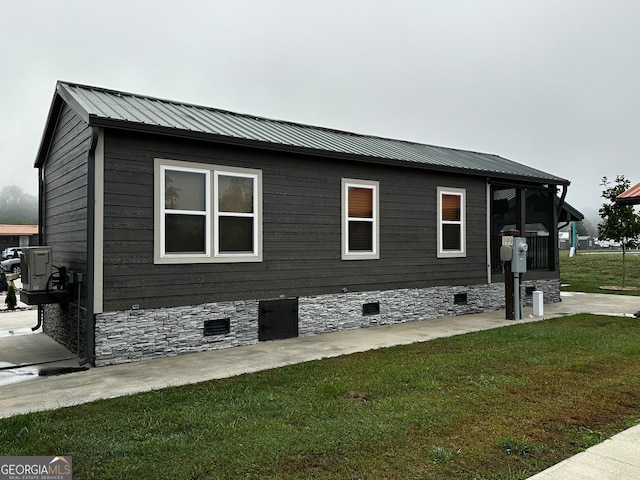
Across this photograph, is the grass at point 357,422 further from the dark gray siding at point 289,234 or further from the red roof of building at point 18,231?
the red roof of building at point 18,231

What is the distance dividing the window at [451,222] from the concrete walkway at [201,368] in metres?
1.52

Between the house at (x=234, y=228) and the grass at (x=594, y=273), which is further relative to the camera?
the grass at (x=594, y=273)

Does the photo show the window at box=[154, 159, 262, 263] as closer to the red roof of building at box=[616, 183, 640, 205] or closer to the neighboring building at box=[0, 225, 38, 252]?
the red roof of building at box=[616, 183, 640, 205]

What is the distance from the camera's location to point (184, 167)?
7.01m

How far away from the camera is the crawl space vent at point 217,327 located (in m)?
7.24

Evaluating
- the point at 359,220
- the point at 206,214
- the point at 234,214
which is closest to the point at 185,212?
the point at 206,214

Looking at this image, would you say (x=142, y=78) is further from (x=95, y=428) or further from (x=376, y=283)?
(x=95, y=428)

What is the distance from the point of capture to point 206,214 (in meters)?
7.20

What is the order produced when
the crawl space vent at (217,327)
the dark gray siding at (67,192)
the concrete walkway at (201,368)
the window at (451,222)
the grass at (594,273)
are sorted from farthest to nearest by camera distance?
the grass at (594,273), the window at (451,222), the crawl space vent at (217,327), the dark gray siding at (67,192), the concrete walkway at (201,368)

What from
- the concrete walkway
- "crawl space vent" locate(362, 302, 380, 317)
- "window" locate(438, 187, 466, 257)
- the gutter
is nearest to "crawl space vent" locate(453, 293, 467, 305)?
the concrete walkway

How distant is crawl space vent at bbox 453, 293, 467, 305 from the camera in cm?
1070

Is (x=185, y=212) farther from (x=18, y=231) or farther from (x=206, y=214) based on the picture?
(x=18, y=231)

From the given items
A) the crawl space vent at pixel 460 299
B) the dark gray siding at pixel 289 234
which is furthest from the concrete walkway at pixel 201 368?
the dark gray siding at pixel 289 234

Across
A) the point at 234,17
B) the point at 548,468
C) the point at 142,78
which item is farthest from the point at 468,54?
the point at 142,78
